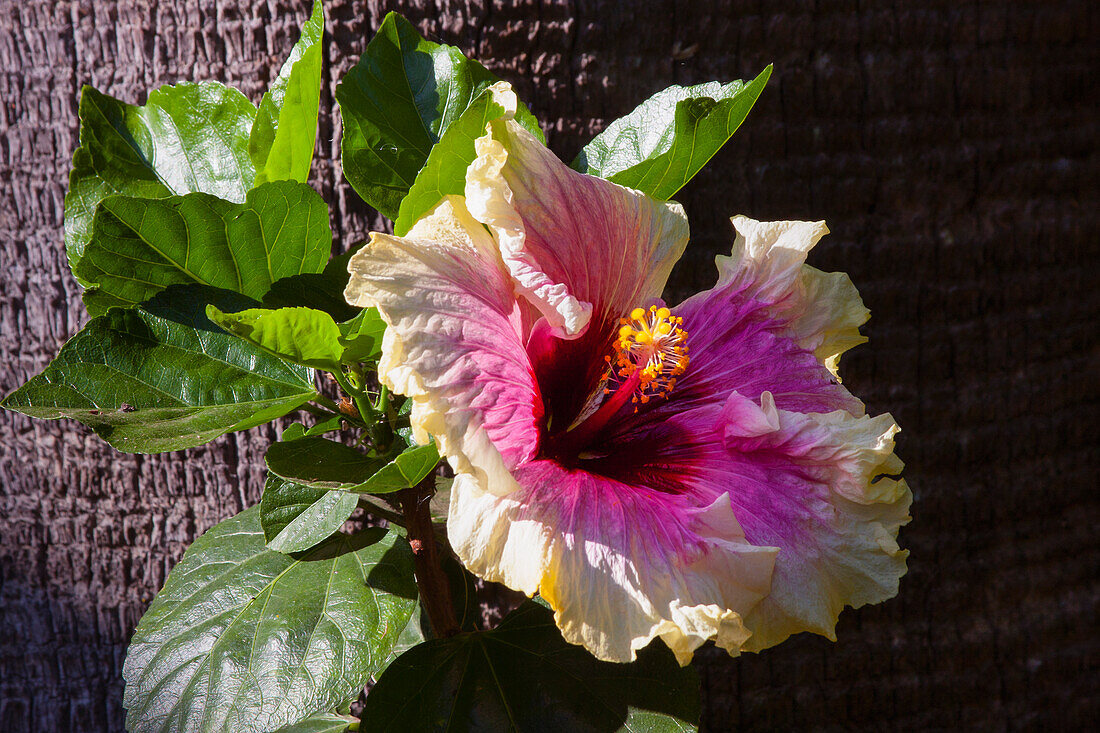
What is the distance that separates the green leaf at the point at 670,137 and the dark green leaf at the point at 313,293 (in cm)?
39

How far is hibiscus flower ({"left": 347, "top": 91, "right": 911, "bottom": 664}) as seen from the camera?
833 mm

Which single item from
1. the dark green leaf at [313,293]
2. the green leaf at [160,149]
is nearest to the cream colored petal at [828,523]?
the dark green leaf at [313,293]

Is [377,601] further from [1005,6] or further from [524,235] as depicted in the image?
[1005,6]

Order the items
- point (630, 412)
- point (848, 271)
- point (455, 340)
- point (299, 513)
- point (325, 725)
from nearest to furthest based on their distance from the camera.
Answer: point (455, 340) → point (299, 513) → point (630, 412) → point (325, 725) → point (848, 271)

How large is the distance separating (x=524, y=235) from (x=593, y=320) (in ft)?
0.81

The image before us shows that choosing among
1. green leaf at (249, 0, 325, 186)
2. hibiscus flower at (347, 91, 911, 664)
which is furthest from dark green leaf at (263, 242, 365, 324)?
hibiscus flower at (347, 91, 911, 664)

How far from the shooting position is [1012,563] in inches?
65.8

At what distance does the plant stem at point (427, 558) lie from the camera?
3.84 ft

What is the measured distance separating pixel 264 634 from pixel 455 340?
0.54 meters

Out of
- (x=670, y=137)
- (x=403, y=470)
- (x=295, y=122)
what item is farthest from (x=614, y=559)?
(x=295, y=122)

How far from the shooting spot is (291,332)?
932 mm

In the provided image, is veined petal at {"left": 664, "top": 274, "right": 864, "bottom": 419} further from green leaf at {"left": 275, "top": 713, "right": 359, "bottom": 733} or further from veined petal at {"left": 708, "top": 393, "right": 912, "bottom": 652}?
green leaf at {"left": 275, "top": 713, "right": 359, "bottom": 733}

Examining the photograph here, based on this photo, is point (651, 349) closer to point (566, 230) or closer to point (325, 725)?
point (566, 230)

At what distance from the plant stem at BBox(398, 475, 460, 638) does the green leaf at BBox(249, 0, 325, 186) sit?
0.48 m
